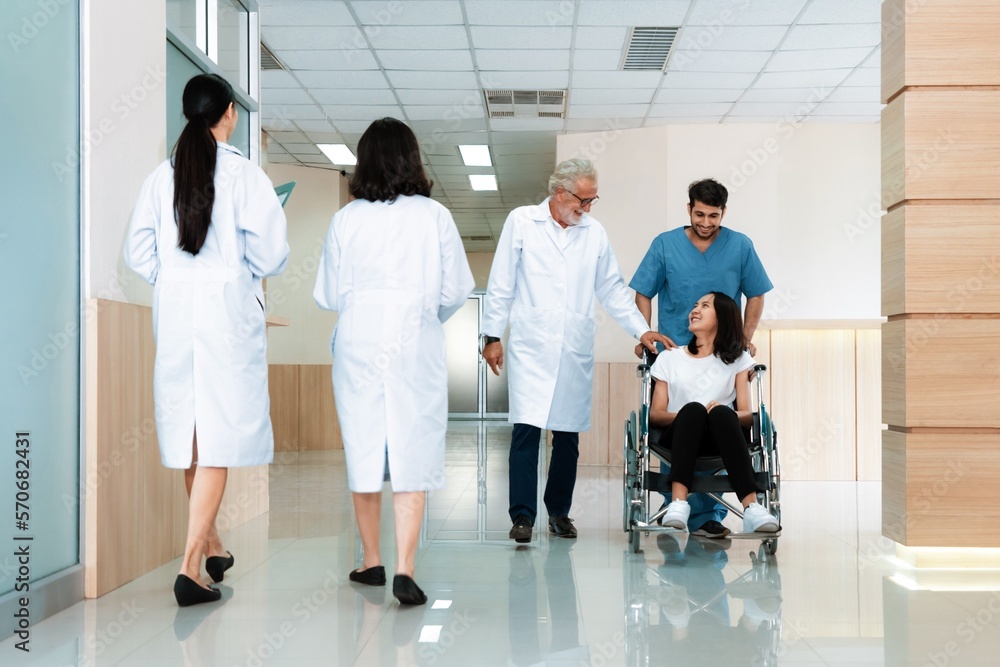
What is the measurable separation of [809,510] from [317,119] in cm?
580

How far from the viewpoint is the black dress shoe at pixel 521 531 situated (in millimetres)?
3855

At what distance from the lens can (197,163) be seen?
278 centimetres

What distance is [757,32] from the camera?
6.53 metres

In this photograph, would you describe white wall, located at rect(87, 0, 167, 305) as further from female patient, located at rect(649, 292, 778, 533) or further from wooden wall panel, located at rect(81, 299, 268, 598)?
female patient, located at rect(649, 292, 778, 533)

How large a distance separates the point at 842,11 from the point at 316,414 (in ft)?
20.0

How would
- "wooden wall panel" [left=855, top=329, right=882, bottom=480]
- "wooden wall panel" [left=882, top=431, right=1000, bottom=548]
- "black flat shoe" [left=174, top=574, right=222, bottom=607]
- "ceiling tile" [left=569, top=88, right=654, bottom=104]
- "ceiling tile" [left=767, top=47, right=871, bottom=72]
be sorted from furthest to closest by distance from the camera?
1. "ceiling tile" [left=569, top=88, right=654, bottom=104]
2. "ceiling tile" [left=767, top=47, right=871, bottom=72]
3. "wooden wall panel" [left=855, top=329, right=882, bottom=480]
4. "wooden wall panel" [left=882, top=431, right=1000, bottom=548]
5. "black flat shoe" [left=174, top=574, right=222, bottom=607]

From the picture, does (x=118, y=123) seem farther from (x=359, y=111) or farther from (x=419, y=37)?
(x=359, y=111)

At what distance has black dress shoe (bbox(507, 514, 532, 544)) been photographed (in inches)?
152

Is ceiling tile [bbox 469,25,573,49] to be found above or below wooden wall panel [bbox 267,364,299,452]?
above

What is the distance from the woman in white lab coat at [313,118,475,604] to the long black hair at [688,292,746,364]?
4.16ft

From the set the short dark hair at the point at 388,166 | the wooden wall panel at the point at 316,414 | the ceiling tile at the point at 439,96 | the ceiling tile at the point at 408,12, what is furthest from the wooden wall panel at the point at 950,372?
the wooden wall panel at the point at 316,414

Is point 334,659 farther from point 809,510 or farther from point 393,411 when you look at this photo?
point 809,510

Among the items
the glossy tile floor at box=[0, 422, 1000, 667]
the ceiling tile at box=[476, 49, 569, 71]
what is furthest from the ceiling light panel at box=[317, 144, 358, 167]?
the glossy tile floor at box=[0, 422, 1000, 667]

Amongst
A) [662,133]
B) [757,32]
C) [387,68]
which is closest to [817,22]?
[757,32]
